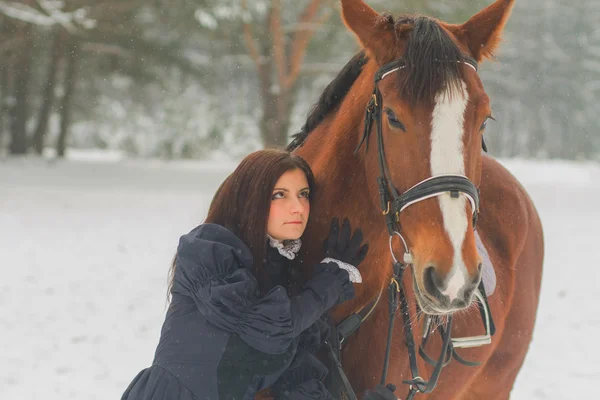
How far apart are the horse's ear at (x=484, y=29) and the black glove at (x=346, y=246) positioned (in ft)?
2.75

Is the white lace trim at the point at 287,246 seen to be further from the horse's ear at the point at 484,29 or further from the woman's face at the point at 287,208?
the horse's ear at the point at 484,29

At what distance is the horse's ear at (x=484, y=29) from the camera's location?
94.7 inches

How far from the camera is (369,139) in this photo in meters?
2.36

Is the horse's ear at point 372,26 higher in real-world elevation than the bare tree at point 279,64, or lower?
lower

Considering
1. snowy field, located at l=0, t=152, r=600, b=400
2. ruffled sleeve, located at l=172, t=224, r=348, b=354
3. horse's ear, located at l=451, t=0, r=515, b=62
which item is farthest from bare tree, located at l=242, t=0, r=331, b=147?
ruffled sleeve, located at l=172, t=224, r=348, b=354

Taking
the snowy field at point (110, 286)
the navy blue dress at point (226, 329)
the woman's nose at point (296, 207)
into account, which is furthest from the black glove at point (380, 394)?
the snowy field at point (110, 286)

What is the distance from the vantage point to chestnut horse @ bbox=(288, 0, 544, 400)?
1.99 m

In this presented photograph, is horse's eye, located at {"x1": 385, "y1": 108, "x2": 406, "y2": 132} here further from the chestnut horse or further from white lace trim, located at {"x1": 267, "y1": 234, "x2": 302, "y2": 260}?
white lace trim, located at {"x1": 267, "y1": 234, "x2": 302, "y2": 260}

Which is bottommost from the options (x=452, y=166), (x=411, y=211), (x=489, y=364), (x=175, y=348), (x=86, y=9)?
(x=489, y=364)

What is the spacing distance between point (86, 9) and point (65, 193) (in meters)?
4.39

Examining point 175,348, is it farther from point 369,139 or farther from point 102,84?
point 102,84

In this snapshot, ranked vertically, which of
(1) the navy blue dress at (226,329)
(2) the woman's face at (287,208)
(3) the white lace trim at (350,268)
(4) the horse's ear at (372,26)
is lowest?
(1) the navy blue dress at (226,329)

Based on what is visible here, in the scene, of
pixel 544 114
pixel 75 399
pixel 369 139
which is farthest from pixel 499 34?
pixel 544 114

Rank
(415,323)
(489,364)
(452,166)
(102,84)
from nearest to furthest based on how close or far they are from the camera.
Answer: (452,166) → (415,323) → (489,364) → (102,84)
